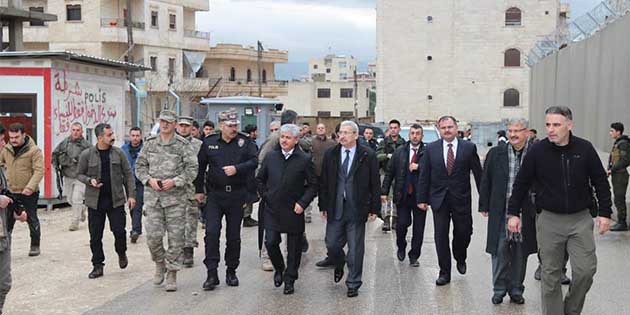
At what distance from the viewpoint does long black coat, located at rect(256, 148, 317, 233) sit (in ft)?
29.9

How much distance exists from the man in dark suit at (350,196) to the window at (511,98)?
192 ft

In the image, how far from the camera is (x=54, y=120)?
1722cm

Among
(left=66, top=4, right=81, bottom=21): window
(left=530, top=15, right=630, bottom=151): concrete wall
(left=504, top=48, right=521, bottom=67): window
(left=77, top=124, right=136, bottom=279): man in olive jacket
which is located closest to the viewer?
(left=77, top=124, right=136, bottom=279): man in olive jacket

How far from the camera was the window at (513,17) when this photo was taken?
64.5 metres

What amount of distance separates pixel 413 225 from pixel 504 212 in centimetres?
247

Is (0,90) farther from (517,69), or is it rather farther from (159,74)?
(517,69)

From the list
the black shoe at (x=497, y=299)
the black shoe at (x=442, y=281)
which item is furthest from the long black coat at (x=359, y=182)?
the black shoe at (x=497, y=299)

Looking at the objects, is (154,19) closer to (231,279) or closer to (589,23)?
(589,23)

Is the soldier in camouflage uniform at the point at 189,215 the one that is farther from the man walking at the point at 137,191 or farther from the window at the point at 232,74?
the window at the point at 232,74

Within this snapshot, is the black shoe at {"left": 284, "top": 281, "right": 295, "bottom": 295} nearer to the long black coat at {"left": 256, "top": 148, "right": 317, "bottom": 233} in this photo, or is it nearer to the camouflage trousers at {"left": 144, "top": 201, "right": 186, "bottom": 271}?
the long black coat at {"left": 256, "top": 148, "right": 317, "bottom": 233}

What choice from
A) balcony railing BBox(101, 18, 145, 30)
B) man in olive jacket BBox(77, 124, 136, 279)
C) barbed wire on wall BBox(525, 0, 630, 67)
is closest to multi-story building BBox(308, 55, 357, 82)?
balcony railing BBox(101, 18, 145, 30)

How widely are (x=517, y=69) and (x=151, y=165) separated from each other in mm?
58748

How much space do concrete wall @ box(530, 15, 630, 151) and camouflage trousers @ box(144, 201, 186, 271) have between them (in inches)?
516

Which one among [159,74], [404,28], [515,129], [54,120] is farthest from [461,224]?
[404,28]
